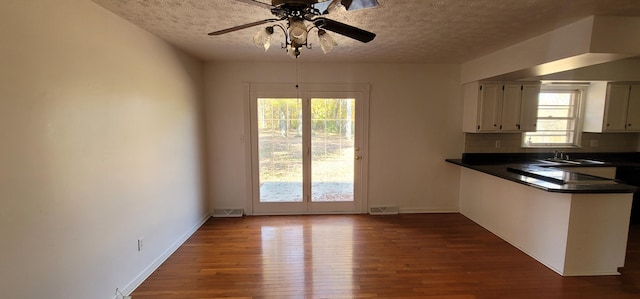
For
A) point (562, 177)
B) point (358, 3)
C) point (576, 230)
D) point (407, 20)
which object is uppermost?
point (407, 20)

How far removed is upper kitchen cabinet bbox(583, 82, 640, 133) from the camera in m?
3.95

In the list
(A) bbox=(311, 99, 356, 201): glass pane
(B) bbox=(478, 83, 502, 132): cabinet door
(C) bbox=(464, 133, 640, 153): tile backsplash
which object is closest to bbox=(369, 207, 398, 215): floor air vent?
(A) bbox=(311, 99, 356, 201): glass pane

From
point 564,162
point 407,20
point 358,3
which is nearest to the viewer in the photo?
point 358,3

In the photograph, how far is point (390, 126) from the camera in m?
4.23

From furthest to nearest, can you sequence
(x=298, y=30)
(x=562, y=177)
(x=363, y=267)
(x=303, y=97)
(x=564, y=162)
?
(x=303, y=97) < (x=564, y=162) < (x=562, y=177) < (x=363, y=267) < (x=298, y=30)

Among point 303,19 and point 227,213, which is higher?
point 303,19

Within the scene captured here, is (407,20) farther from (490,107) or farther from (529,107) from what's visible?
(529,107)

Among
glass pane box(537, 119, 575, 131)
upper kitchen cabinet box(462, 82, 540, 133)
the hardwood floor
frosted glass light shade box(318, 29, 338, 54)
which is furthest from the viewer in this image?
glass pane box(537, 119, 575, 131)

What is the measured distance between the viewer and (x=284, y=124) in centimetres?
413

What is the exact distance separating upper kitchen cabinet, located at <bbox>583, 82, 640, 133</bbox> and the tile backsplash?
0.81ft

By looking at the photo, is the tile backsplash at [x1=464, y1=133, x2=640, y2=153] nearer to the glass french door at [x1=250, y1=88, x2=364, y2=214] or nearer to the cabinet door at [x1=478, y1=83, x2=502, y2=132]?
the cabinet door at [x1=478, y1=83, x2=502, y2=132]

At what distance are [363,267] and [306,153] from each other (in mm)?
1956

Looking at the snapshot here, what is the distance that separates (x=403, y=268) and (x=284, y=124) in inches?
99.2

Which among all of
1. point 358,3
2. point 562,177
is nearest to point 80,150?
point 358,3
